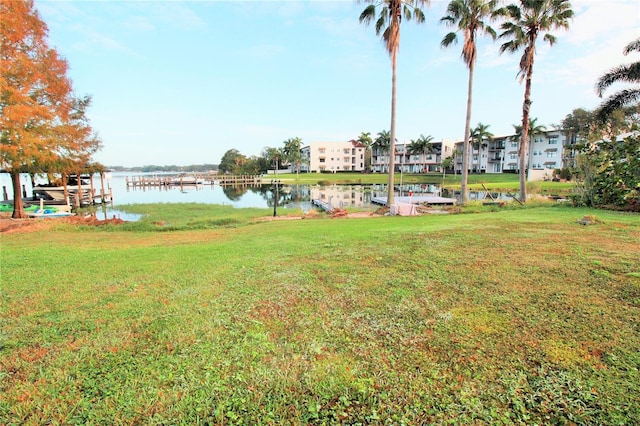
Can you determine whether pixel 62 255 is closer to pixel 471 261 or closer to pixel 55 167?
pixel 471 261

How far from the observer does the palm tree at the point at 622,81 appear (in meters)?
16.4

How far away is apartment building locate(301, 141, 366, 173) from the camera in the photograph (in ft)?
294

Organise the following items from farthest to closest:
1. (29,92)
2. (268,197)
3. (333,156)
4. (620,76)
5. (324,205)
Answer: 1. (333,156)
2. (268,197)
3. (324,205)
4. (620,76)
5. (29,92)

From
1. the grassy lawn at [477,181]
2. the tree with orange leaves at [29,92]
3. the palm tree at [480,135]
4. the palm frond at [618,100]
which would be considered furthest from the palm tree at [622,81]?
the palm tree at [480,135]

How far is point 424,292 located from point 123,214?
84.3 feet

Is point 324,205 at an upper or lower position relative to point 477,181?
lower

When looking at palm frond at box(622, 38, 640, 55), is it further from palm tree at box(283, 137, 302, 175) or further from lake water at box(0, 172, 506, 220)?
palm tree at box(283, 137, 302, 175)

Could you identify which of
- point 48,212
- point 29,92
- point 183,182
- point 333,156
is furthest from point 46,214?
point 333,156

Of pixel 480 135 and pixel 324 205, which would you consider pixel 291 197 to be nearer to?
pixel 324 205

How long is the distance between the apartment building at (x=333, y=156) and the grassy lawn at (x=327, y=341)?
85.7 metres

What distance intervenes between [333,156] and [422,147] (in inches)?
984

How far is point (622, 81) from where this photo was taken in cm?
1728

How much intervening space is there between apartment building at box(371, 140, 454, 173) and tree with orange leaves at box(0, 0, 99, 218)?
2634 inches

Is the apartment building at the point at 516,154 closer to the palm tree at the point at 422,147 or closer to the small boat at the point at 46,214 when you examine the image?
the palm tree at the point at 422,147
